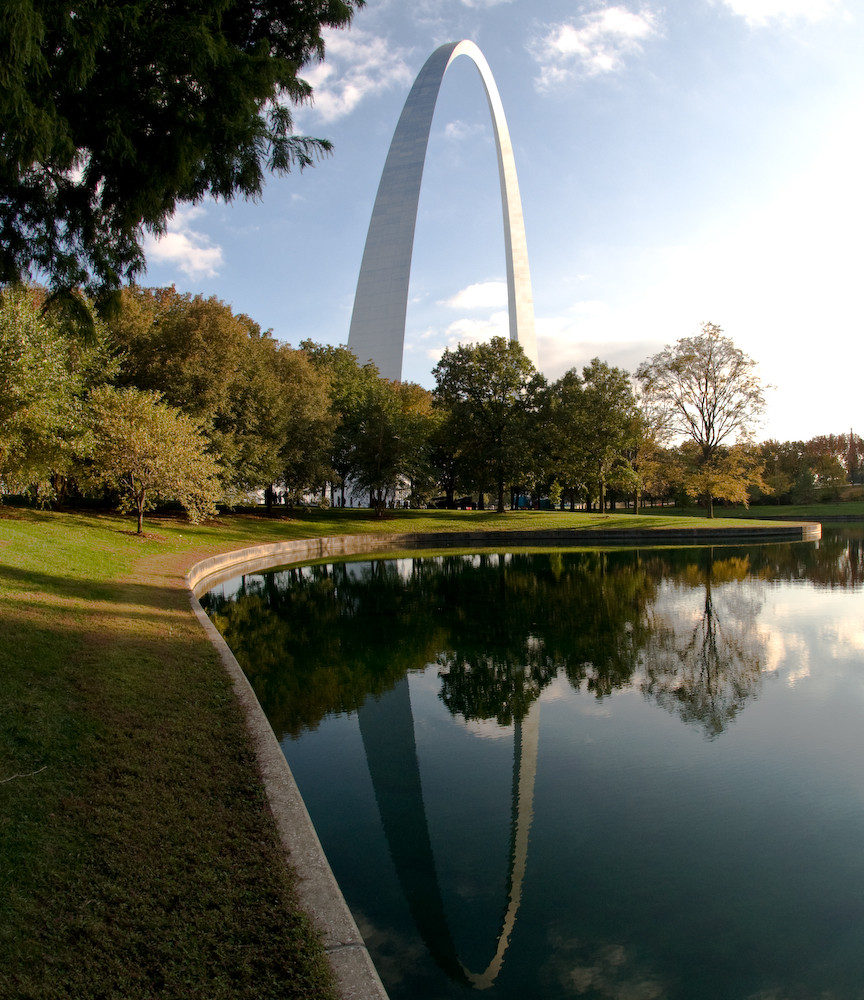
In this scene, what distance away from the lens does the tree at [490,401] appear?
135 feet

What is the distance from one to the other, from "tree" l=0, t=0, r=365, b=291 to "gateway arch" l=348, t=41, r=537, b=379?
43.9 m

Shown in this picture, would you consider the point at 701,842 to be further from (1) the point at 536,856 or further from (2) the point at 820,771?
(2) the point at 820,771

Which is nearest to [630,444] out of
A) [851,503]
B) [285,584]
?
[285,584]

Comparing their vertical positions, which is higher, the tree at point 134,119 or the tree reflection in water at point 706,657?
the tree at point 134,119

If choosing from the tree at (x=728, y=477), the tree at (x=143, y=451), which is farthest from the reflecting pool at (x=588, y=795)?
the tree at (x=728, y=477)

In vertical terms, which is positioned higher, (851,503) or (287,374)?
(287,374)

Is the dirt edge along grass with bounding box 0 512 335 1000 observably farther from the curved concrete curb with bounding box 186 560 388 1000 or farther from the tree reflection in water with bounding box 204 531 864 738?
the tree reflection in water with bounding box 204 531 864 738

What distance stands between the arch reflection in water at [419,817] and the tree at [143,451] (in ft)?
53.4

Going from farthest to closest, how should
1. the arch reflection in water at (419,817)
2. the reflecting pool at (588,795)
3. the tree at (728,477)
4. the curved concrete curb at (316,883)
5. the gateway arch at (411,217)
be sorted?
the gateway arch at (411,217) < the tree at (728,477) < the arch reflection in water at (419,817) < the reflecting pool at (588,795) < the curved concrete curb at (316,883)

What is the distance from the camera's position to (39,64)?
4.75m

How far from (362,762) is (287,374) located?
33.1 meters

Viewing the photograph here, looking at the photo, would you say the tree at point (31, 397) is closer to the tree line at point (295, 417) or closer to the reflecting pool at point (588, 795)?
the tree line at point (295, 417)

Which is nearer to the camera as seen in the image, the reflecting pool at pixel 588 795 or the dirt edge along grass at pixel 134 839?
the dirt edge along grass at pixel 134 839

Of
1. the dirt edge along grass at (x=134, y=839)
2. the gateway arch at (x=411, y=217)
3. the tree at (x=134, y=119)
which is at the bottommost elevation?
the dirt edge along grass at (x=134, y=839)
